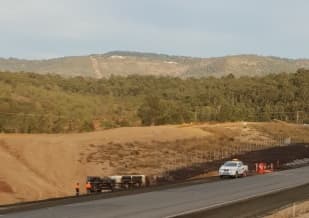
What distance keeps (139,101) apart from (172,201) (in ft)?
383

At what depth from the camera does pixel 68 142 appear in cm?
6719

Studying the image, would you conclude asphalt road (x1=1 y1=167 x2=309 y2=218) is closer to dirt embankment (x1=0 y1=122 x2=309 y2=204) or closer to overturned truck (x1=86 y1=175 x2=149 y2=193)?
overturned truck (x1=86 y1=175 x2=149 y2=193)

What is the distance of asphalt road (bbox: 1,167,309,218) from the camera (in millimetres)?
25641

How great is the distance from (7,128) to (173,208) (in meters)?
65.8

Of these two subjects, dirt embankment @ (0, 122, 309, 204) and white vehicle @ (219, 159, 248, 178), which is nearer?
dirt embankment @ (0, 122, 309, 204)

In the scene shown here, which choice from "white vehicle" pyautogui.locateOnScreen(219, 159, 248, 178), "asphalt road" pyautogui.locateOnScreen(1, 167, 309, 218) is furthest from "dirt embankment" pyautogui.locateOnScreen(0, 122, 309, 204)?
"asphalt road" pyautogui.locateOnScreen(1, 167, 309, 218)

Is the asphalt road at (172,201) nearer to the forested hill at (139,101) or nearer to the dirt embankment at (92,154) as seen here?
the dirt embankment at (92,154)

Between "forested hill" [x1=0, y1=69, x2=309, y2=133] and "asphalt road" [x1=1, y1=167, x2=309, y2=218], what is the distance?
53.2 meters

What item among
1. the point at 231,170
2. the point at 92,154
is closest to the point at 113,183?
the point at 231,170

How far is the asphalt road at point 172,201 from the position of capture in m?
25.6

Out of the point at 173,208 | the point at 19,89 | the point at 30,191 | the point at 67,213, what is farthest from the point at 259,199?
the point at 19,89

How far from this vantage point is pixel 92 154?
211ft

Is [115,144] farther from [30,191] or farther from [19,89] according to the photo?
[19,89]

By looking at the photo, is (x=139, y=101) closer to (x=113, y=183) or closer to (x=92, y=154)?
(x=92, y=154)
